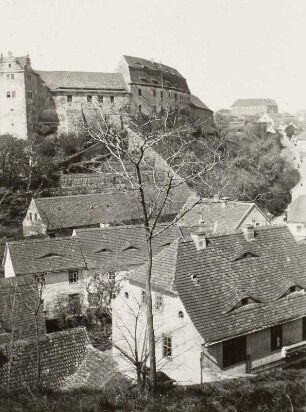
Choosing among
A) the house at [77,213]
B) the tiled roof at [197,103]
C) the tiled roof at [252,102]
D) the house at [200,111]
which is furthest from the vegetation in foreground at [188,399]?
the tiled roof at [252,102]

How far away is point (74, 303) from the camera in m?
30.5

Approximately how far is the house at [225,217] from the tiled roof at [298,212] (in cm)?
1058

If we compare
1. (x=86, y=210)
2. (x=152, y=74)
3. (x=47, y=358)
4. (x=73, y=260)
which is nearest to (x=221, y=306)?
(x=47, y=358)

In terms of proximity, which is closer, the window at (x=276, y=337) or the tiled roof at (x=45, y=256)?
the window at (x=276, y=337)

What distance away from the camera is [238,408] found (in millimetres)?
12656

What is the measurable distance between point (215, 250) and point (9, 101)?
53.3 m

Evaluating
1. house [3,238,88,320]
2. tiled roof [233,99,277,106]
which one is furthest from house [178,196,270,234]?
tiled roof [233,99,277,106]

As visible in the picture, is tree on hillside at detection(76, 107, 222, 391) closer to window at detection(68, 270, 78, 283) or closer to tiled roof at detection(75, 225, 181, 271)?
tiled roof at detection(75, 225, 181, 271)

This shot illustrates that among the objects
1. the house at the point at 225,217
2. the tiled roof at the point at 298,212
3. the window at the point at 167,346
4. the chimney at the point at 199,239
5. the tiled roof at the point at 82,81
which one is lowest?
the window at the point at 167,346

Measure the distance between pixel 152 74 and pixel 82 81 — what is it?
12134mm

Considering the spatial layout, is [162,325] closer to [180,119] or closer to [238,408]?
[238,408]

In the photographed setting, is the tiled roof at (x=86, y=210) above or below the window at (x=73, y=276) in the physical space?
above

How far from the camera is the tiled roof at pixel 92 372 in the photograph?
18.0 metres

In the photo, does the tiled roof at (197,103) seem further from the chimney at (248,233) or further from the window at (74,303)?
the chimney at (248,233)
